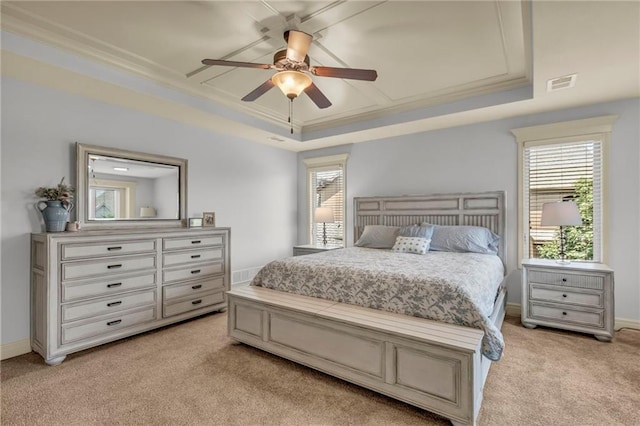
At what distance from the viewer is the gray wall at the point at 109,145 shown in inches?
106

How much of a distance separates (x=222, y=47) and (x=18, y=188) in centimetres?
224

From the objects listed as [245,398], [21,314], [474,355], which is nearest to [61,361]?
[21,314]

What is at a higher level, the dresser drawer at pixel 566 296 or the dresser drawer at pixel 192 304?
the dresser drawer at pixel 566 296

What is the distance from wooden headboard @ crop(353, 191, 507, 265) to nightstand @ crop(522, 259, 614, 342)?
619 mm

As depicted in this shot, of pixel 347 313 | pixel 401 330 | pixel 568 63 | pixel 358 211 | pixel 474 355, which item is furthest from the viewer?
pixel 358 211

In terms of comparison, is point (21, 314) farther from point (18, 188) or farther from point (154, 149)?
point (154, 149)

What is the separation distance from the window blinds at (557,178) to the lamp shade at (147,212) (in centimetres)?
459

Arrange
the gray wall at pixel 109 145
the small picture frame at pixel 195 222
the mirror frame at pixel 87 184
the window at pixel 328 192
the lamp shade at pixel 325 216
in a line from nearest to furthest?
the gray wall at pixel 109 145
the mirror frame at pixel 87 184
the small picture frame at pixel 195 222
the lamp shade at pixel 325 216
the window at pixel 328 192

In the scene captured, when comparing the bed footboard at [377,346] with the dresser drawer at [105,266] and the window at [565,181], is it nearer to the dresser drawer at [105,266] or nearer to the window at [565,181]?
the dresser drawer at [105,266]

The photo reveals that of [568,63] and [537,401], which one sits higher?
[568,63]

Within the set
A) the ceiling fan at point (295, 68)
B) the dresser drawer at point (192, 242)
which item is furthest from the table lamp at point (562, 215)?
the dresser drawer at point (192, 242)

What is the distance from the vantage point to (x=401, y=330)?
197 centimetres

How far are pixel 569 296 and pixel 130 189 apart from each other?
486cm

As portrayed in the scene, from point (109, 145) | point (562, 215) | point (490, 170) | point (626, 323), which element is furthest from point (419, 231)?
point (109, 145)
